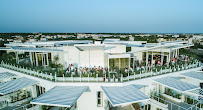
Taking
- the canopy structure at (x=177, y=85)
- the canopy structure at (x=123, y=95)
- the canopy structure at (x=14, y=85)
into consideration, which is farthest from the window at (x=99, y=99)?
the canopy structure at (x=14, y=85)

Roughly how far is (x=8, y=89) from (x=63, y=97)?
5.43m

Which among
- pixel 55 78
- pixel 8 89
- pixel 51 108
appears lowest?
pixel 51 108

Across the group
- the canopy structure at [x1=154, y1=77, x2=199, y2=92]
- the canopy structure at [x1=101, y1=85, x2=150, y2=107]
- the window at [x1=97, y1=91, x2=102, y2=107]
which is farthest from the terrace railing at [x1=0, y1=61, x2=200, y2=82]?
the window at [x1=97, y1=91, x2=102, y2=107]

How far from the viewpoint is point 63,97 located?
825cm

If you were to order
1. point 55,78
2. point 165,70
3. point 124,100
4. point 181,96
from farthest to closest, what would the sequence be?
point 165,70 → point 181,96 → point 55,78 → point 124,100

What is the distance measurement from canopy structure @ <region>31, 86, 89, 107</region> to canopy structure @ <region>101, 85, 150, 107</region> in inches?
85.7

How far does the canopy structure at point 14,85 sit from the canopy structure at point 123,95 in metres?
7.18

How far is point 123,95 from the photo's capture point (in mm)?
8594

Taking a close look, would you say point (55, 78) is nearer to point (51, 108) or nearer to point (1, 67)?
point (51, 108)

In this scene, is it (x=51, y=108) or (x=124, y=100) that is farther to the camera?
(x=51, y=108)

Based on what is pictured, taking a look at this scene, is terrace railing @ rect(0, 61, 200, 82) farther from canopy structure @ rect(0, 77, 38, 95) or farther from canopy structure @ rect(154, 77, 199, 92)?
canopy structure @ rect(154, 77, 199, 92)

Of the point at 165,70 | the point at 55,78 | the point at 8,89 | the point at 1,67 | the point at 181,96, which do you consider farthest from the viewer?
the point at 1,67

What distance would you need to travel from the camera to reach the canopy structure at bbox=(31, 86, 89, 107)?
292 inches

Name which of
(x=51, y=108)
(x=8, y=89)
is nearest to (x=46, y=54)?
(x=8, y=89)
